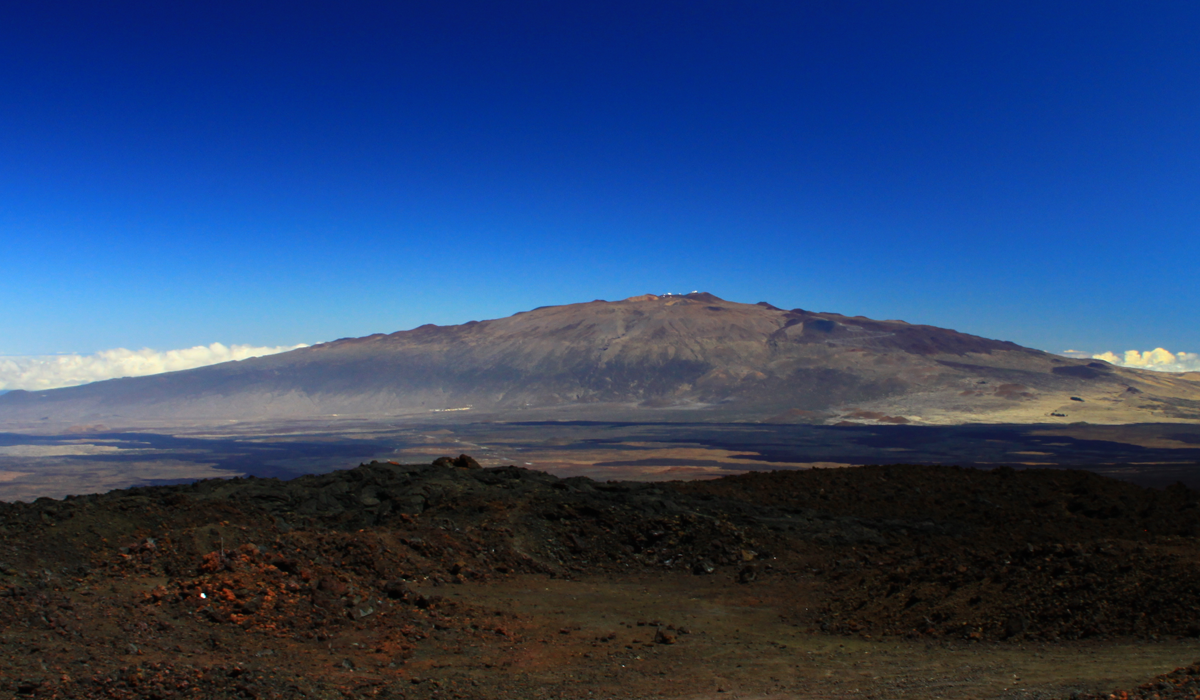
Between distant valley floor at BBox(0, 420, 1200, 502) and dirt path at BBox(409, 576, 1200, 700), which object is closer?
dirt path at BBox(409, 576, 1200, 700)

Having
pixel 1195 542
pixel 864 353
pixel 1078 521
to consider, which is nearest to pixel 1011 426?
pixel 864 353

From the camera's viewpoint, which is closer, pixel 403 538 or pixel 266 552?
pixel 266 552

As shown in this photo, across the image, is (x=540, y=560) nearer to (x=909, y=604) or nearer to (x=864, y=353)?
(x=909, y=604)

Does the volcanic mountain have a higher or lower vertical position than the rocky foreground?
higher

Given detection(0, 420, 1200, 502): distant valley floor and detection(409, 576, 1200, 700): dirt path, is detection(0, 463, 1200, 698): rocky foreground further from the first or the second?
detection(0, 420, 1200, 502): distant valley floor

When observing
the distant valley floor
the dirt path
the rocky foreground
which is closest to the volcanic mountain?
the distant valley floor

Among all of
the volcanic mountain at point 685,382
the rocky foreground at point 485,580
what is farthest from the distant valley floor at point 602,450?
the rocky foreground at point 485,580

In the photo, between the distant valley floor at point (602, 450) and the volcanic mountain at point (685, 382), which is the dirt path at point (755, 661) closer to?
the distant valley floor at point (602, 450)
